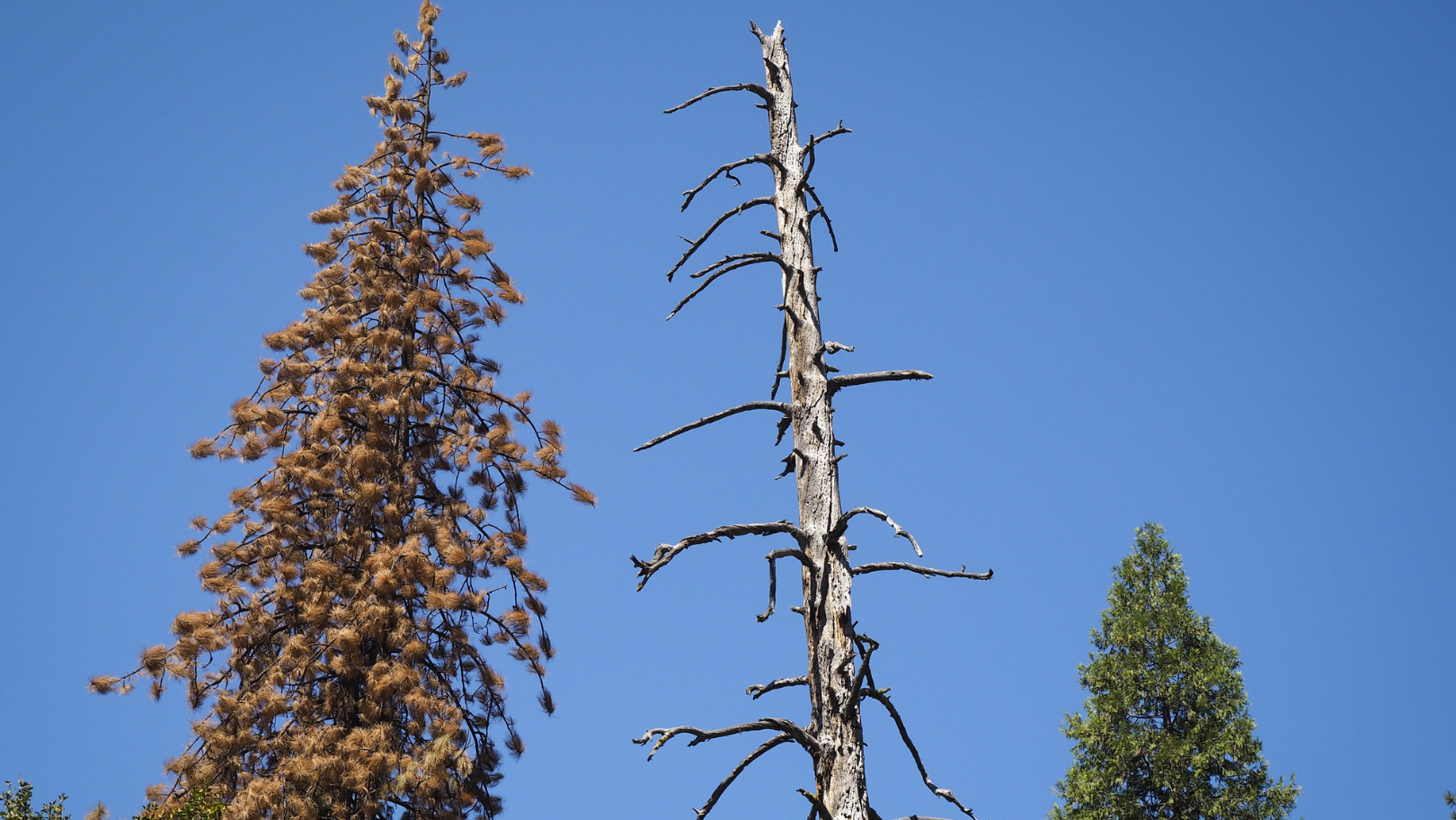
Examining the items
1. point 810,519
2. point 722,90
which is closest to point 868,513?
point 810,519

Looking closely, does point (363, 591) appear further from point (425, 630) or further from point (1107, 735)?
point (1107, 735)

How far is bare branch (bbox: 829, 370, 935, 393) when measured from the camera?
8.65 metres

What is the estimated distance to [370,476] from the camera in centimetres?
1181

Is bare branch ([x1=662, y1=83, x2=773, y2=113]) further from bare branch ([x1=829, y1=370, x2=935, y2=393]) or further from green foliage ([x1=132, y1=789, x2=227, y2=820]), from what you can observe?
green foliage ([x1=132, y1=789, x2=227, y2=820])

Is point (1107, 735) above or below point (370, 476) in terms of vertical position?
above

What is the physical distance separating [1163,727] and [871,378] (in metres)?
16.2

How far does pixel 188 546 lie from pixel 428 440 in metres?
2.55

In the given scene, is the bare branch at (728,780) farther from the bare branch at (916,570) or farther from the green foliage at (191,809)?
the green foliage at (191,809)

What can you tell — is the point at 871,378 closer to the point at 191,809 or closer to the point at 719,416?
the point at 719,416

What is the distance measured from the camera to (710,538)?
8.19 meters

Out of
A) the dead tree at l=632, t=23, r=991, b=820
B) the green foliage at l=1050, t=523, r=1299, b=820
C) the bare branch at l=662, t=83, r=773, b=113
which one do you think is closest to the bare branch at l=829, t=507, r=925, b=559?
the dead tree at l=632, t=23, r=991, b=820

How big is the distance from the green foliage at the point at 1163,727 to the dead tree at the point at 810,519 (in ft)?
→ 49.1

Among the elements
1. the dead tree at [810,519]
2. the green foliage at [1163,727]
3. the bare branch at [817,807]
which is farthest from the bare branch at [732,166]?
the green foliage at [1163,727]

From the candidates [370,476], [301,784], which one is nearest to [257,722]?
[301,784]
